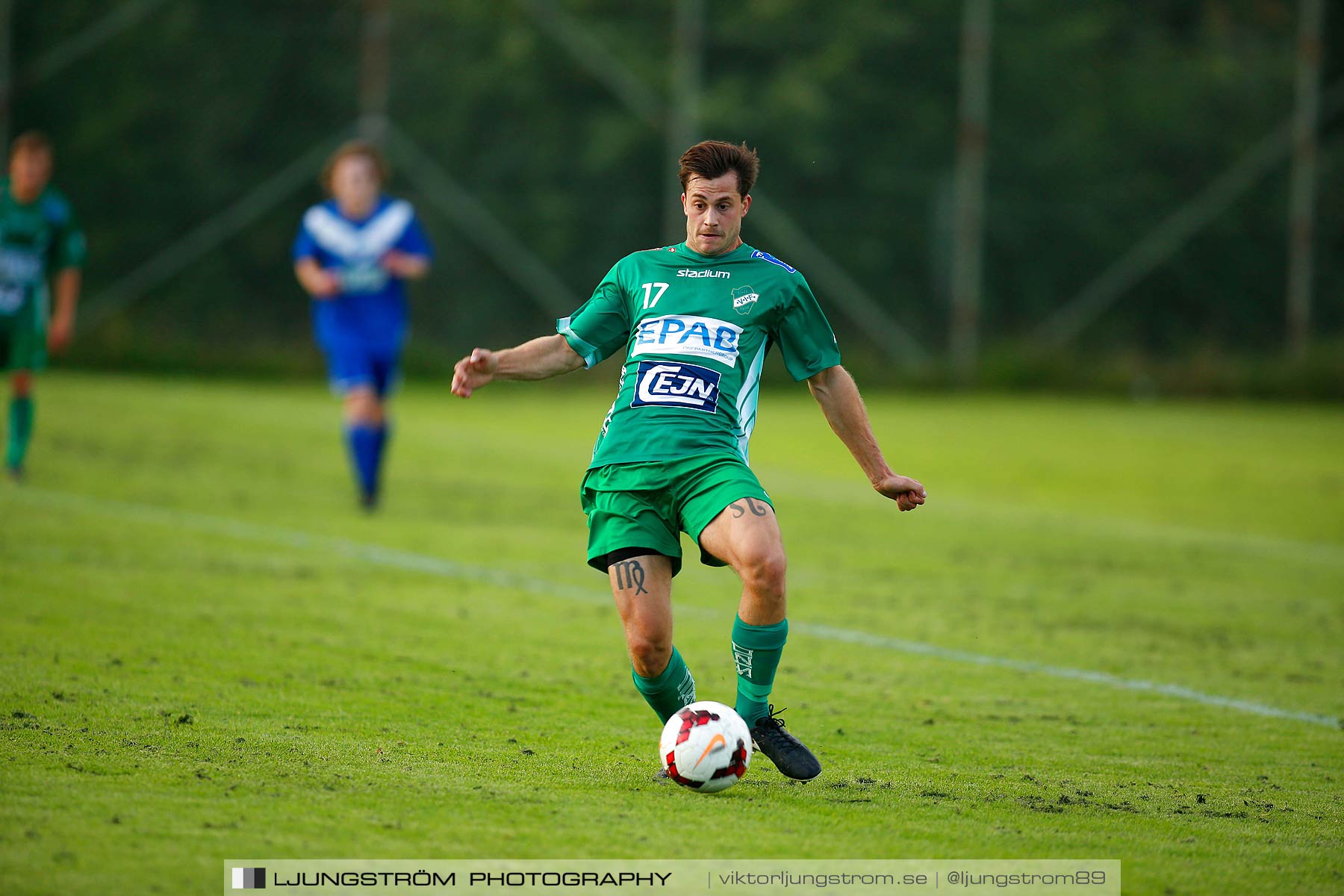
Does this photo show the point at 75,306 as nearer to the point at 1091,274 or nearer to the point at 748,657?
the point at 1091,274

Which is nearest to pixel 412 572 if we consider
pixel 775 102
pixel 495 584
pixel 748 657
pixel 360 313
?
pixel 495 584

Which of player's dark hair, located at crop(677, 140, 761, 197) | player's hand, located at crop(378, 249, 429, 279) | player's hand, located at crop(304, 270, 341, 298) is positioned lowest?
player's dark hair, located at crop(677, 140, 761, 197)

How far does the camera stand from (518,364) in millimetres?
5059

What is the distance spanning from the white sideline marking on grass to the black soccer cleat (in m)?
2.29

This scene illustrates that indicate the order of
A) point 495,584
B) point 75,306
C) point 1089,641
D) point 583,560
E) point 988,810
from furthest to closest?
point 75,306 < point 583,560 < point 495,584 < point 1089,641 < point 988,810

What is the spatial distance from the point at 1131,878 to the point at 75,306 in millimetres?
19195

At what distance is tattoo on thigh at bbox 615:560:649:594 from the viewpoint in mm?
4859

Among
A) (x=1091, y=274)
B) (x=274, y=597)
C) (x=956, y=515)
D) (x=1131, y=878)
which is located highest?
(x=1091, y=274)

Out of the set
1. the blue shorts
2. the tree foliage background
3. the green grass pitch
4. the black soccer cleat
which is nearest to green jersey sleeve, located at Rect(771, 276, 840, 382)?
the black soccer cleat

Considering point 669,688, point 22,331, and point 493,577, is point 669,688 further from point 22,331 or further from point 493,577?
point 22,331

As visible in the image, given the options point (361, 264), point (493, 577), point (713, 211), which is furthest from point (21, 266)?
point (713, 211)

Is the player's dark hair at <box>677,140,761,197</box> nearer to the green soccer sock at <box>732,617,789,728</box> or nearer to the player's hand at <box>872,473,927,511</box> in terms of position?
the player's hand at <box>872,473,927,511</box>

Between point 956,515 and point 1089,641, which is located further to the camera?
point 956,515

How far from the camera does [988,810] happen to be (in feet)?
15.0
